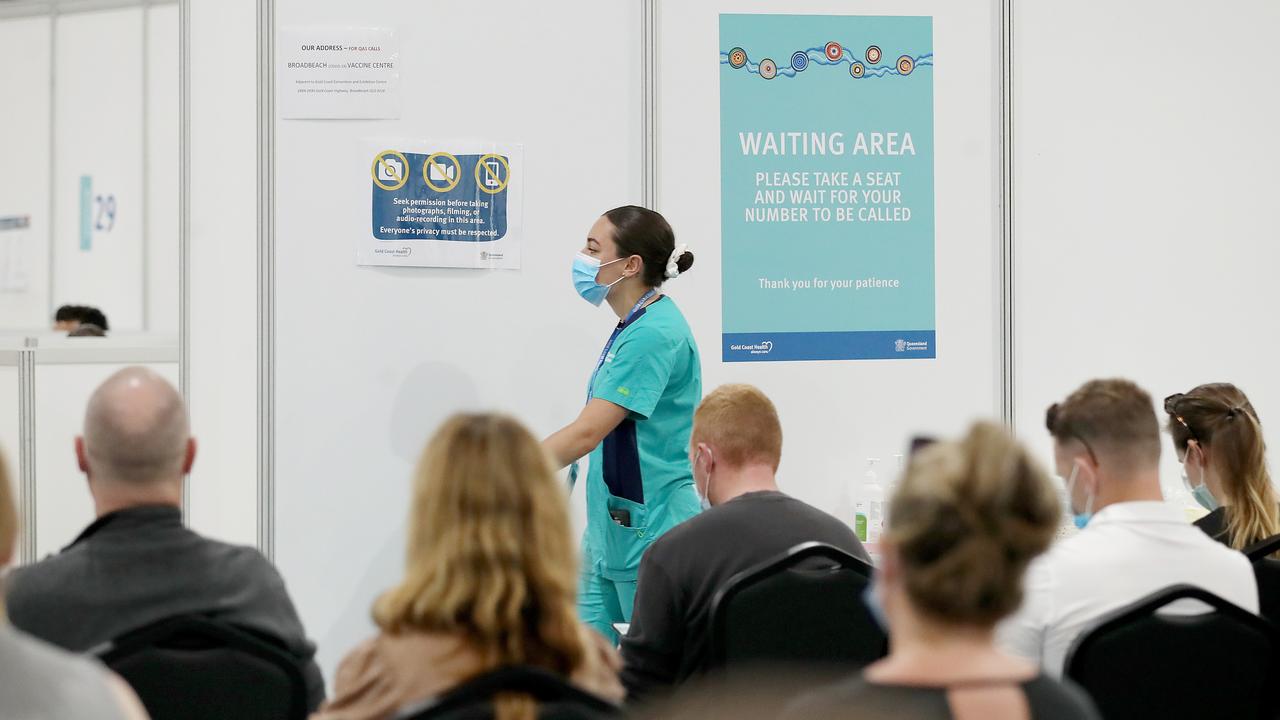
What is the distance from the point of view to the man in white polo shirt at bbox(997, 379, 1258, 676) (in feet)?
6.39

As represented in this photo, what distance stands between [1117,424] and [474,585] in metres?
1.34

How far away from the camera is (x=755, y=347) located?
382cm

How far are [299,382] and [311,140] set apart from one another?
2.50 ft

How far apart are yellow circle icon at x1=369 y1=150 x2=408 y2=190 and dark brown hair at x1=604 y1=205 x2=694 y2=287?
714mm

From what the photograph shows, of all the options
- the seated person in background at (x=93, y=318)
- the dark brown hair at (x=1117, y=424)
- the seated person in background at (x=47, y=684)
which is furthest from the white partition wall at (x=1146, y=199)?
the seated person in background at (x=93, y=318)

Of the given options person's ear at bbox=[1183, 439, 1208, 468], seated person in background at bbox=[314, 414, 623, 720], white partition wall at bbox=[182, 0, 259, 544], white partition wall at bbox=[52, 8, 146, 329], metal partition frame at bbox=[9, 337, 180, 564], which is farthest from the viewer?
white partition wall at bbox=[52, 8, 146, 329]

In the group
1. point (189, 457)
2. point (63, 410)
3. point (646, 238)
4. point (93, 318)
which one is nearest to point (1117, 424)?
point (646, 238)

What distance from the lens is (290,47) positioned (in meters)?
3.59

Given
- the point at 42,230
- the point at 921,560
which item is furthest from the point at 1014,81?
the point at 42,230

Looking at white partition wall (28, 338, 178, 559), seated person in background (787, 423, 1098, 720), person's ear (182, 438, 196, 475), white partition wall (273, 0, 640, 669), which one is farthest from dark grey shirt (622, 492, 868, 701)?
white partition wall (28, 338, 178, 559)

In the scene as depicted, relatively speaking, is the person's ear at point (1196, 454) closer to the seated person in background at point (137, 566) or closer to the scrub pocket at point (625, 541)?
the scrub pocket at point (625, 541)

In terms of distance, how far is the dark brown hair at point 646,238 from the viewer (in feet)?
11.0

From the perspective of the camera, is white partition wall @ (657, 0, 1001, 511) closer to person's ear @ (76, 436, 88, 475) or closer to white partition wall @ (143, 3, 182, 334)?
person's ear @ (76, 436, 88, 475)

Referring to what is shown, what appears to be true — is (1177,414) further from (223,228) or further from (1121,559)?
(223,228)
